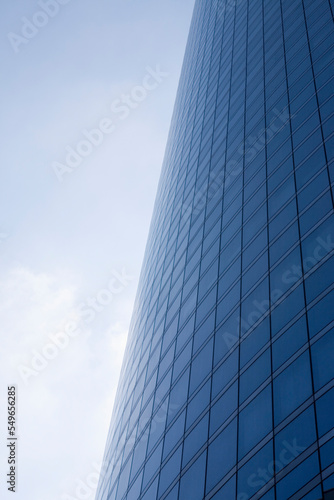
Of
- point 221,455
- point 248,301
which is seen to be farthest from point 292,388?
point 248,301

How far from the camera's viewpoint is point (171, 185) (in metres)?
57.9

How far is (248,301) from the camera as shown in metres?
27.6

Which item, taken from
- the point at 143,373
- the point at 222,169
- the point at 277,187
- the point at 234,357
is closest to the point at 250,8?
the point at 222,169

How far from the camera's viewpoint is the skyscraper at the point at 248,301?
2055 centimetres

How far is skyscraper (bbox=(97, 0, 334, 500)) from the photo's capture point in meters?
20.5

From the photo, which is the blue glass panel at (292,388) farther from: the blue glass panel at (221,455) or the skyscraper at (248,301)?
the blue glass panel at (221,455)

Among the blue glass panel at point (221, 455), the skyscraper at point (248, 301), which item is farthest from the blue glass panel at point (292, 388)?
the blue glass panel at point (221, 455)

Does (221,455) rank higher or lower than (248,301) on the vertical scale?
lower

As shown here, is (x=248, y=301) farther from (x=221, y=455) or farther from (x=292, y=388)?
(x=292, y=388)

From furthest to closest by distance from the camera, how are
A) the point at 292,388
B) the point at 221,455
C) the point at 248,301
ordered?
the point at 248,301 < the point at 221,455 < the point at 292,388

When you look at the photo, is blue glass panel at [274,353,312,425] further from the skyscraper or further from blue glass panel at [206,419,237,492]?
blue glass panel at [206,419,237,492]

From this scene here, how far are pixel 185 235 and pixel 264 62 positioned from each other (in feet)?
44.3

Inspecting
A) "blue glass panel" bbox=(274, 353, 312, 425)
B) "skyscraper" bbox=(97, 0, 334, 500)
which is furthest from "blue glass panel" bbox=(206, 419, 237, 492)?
"blue glass panel" bbox=(274, 353, 312, 425)

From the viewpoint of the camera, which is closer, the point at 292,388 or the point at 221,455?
the point at 292,388
